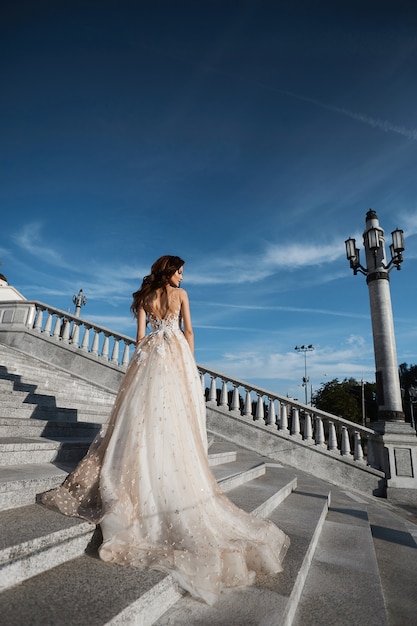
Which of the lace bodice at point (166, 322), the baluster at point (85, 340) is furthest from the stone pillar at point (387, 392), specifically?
the baluster at point (85, 340)

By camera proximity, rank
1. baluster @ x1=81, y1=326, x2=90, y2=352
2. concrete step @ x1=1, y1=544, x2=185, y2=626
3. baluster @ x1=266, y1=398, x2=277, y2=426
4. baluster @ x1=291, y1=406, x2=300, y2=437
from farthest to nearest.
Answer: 1. baluster @ x1=81, y1=326, x2=90, y2=352
2. baluster @ x1=266, y1=398, x2=277, y2=426
3. baluster @ x1=291, y1=406, x2=300, y2=437
4. concrete step @ x1=1, y1=544, x2=185, y2=626

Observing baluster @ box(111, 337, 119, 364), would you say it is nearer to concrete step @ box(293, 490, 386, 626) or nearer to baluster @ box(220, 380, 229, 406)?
baluster @ box(220, 380, 229, 406)

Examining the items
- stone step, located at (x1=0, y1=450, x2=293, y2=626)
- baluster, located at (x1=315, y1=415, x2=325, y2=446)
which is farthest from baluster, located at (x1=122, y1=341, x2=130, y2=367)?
stone step, located at (x1=0, y1=450, x2=293, y2=626)

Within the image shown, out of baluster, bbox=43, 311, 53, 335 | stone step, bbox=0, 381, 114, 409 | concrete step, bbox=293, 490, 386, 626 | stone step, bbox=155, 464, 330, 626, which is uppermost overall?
baluster, bbox=43, 311, 53, 335

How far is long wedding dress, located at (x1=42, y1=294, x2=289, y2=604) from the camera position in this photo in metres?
2.18

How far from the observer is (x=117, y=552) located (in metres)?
2.18

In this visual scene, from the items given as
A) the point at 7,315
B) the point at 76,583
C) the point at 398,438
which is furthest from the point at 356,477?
the point at 7,315

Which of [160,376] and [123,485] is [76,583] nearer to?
[123,485]

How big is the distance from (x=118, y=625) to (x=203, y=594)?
62 cm

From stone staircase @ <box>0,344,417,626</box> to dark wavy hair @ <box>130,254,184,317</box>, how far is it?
1978mm

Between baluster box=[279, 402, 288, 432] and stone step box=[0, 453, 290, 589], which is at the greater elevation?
baluster box=[279, 402, 288, 432]

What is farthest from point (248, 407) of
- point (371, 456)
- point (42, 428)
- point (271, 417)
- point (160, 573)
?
point (160, 573)

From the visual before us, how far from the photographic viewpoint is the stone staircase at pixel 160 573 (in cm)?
174

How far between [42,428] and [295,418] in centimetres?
602
